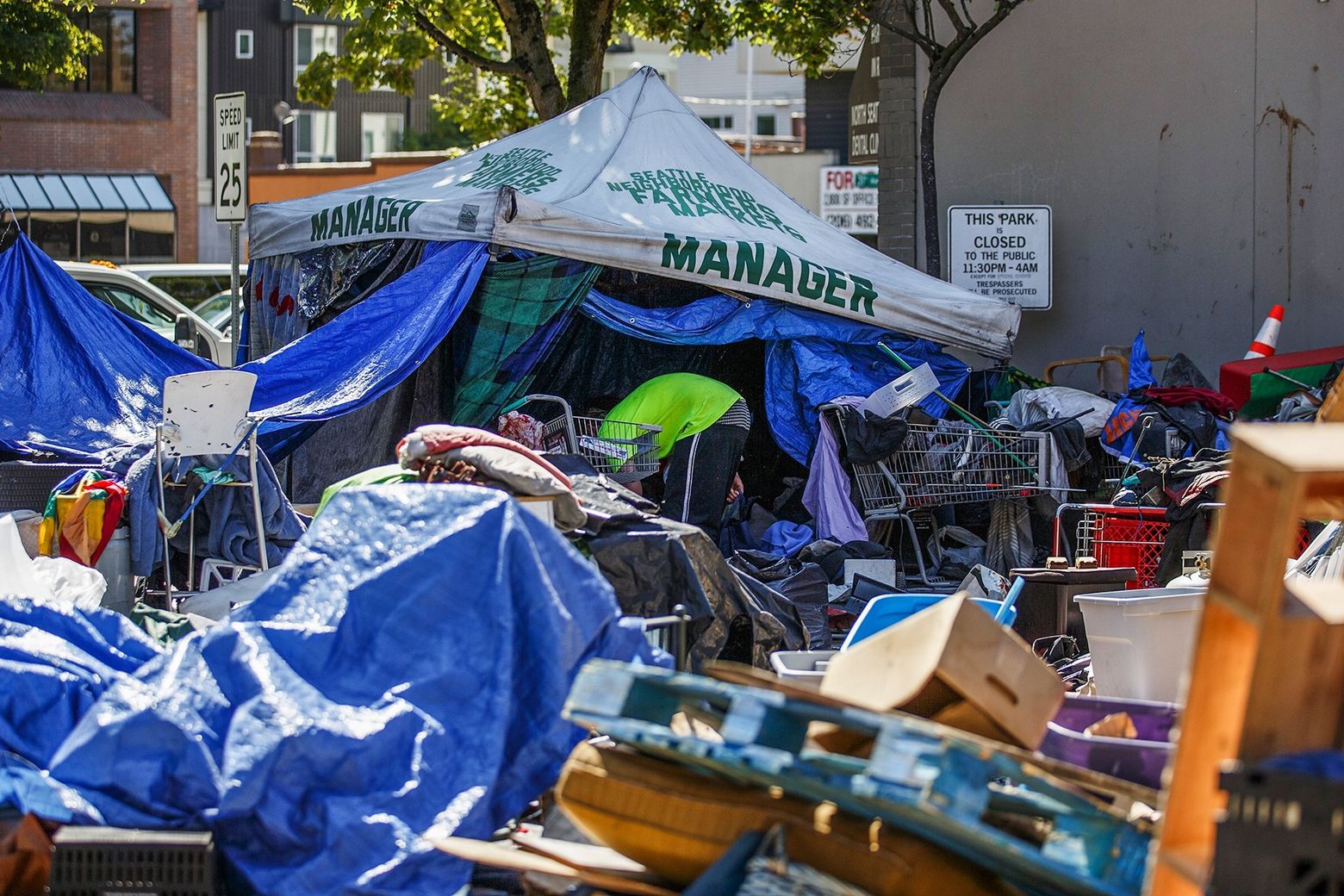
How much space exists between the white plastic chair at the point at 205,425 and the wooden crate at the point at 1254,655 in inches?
213

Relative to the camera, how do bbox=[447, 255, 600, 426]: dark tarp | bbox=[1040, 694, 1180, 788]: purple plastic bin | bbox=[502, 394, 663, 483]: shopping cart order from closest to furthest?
1. bbox=[1040, 694, 1180, 788]: purple plastic bin
2. bbox=[502, 394, 663, 483]: shopping cart
3. bbox=[447, 255, 600, 426]: dark tarp

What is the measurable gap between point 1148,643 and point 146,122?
39038 millimetres

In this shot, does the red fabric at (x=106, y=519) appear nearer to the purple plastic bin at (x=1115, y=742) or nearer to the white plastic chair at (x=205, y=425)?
the white plastic chair at (x=205, y=425)

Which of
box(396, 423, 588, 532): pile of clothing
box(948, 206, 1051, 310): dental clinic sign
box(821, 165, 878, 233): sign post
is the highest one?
box(821, 165, 878, 233): sign post

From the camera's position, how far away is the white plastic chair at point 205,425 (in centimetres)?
756

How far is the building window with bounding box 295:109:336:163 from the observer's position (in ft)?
175

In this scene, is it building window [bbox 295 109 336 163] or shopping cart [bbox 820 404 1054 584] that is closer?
shopping cart [bbox 820 404 1054 584]

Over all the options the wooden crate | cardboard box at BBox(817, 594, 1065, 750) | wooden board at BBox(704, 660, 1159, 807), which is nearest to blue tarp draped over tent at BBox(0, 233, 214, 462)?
wooden board at BBox(704, 660, 1159, 807)

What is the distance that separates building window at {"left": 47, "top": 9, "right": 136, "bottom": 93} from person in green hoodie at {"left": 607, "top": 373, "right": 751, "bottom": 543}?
3550 centimetres

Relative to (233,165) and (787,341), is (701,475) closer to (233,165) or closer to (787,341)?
(787,341)

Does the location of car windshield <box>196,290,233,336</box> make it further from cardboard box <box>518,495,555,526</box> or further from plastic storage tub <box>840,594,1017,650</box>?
plastic storage tub <box>840,594,1017,650</box>

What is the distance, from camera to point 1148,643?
5.31 m

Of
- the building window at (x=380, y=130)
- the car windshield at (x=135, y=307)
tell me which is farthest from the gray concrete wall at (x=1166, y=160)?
the building window at (x=380, y=130)

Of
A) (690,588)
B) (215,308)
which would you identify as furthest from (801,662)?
(215,308)
